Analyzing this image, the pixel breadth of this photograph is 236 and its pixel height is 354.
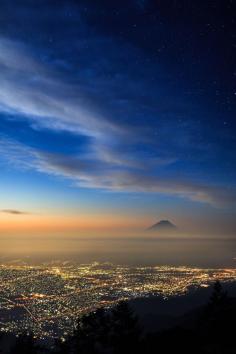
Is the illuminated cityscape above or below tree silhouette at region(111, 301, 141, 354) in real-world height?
below

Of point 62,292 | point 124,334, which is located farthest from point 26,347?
point 62,292

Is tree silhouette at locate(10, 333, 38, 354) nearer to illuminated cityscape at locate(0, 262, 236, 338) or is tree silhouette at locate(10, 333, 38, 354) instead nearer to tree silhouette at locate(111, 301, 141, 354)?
tree silhouette at locate(111, 301, 141, 354)

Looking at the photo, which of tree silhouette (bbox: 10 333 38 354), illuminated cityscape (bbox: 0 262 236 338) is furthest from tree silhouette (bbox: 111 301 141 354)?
illuminated cityscape (bbox: 0 262 236 338)

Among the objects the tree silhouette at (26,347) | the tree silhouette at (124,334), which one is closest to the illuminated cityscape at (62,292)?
the tree silhouette at (26,347)

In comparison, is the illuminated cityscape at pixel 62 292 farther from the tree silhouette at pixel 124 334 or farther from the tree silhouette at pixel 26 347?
the tree silhouette at pixel 124 334

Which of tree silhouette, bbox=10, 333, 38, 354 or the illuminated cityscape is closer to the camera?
tree silhouette, bbox=10, 333, 38, 354

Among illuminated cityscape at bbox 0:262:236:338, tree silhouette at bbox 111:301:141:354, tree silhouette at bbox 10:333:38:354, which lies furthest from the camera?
illuminated cityscape at bbox 0:262:236:338

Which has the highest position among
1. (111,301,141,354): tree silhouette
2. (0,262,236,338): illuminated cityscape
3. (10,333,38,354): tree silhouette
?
(111,301,141,354): tree silhouette

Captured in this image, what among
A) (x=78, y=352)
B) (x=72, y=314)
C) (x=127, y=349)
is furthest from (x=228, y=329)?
(x=72, y=314)
